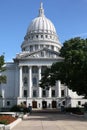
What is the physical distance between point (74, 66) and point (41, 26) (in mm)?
95452

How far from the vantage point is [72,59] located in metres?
48.7

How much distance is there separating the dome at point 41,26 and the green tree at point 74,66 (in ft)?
265

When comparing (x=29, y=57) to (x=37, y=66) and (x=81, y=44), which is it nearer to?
(x=37, y=66)

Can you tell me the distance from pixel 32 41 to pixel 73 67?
88.2 m

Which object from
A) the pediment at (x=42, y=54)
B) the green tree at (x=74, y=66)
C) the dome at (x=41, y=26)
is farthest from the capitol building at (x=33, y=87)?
the green tree at (x=74, y=66)

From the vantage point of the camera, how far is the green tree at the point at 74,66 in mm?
47147

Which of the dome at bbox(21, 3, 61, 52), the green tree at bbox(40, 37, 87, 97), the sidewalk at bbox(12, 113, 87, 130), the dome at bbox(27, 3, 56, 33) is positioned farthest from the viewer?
the dome at bbox(27, 3, 56, 33)

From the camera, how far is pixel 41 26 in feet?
468

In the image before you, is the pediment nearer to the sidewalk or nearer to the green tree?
the green tree

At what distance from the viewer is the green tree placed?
155ft

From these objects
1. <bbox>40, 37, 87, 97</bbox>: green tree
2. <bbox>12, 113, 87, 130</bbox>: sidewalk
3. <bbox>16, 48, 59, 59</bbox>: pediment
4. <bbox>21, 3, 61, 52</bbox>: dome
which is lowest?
<bbox>12, 113, 87, 130</bbox>: sidewalk

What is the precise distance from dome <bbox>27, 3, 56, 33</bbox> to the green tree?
3177 inches

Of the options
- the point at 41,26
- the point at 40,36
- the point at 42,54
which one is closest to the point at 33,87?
the point at 42,54

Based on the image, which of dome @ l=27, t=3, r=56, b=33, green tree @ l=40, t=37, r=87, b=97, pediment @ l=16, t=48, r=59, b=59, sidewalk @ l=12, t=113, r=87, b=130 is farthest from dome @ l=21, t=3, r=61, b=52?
sidewalk @ l=12, t=113, r=87, b=130
